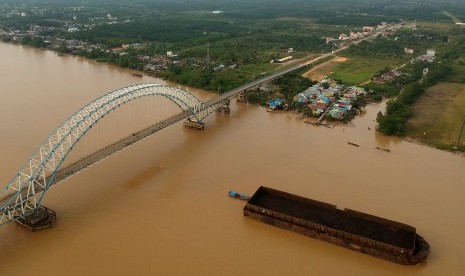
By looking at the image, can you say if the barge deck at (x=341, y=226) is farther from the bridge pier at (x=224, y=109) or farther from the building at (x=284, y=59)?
the building at (x=284, y=59)

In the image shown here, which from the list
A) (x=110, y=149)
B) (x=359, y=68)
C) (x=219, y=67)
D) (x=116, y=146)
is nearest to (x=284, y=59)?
(x=359, y=68)

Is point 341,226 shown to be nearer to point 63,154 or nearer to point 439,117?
point 63,154

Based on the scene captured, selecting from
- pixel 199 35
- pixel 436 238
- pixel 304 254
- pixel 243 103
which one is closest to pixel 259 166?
pixel 304 254

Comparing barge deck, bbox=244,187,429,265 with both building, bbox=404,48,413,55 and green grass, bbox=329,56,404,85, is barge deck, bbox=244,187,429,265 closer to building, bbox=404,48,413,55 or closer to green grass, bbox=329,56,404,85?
green grass, bbox=329,56,404,85

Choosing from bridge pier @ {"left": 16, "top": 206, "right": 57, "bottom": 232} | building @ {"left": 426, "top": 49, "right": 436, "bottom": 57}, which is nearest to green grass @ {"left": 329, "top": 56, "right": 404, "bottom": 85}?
building @ {"left": 426, "top": 49, "right": 436, "bottom": 57}

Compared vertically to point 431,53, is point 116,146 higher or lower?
lower

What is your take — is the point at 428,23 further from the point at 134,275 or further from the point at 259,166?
the point at 134,275

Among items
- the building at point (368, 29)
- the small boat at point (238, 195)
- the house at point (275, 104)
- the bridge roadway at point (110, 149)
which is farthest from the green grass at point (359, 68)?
the building at point (368, 29)
